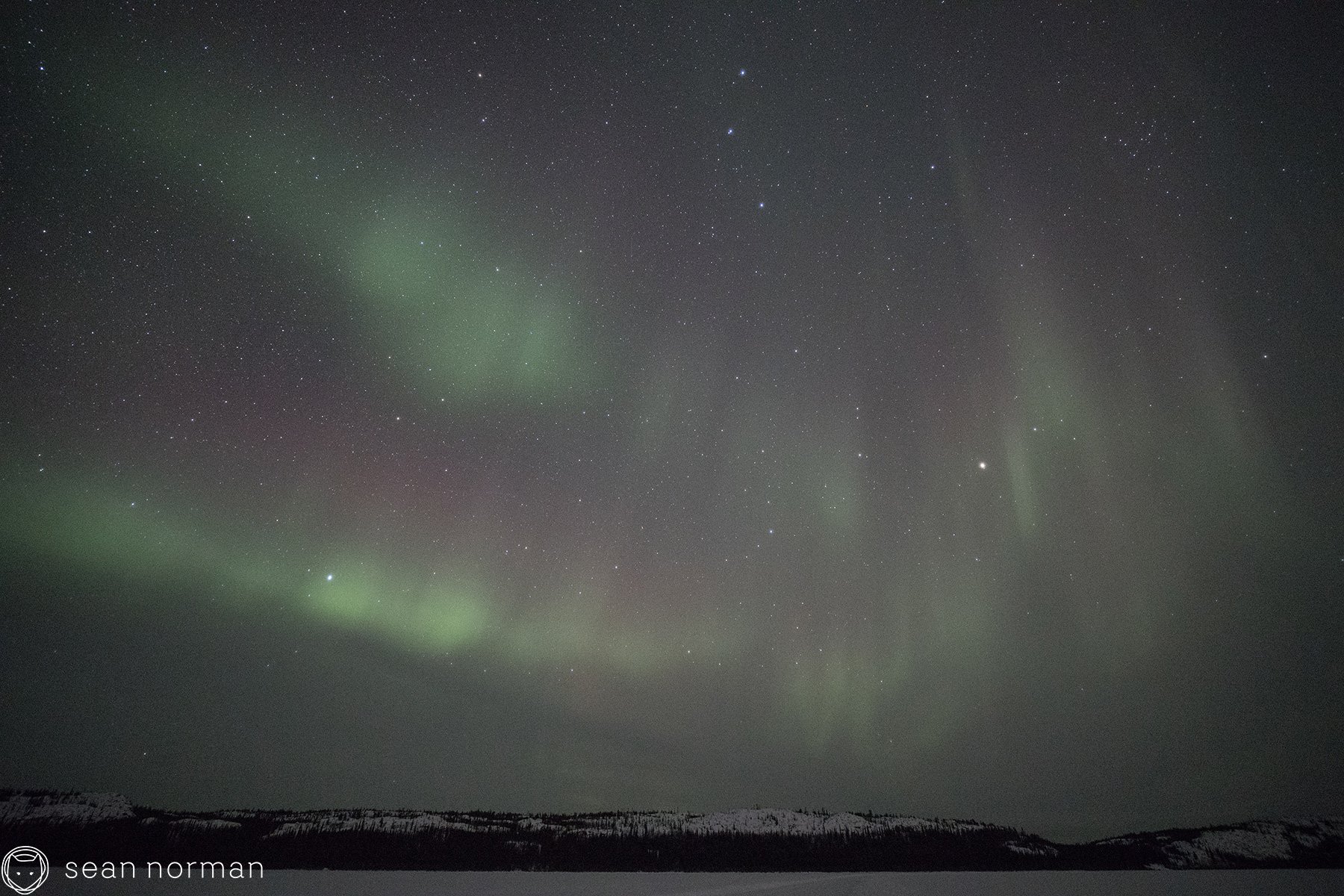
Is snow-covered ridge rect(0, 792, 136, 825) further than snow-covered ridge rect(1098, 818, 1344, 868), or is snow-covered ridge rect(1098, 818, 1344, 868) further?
snow-covered ridge rect(1098, 818, 1344, 868)

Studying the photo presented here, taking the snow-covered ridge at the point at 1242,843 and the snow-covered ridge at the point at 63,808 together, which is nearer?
the snow-covered ridge at the point at 63,808

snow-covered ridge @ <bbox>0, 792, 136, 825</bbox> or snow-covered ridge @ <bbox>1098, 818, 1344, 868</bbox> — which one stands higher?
snow-covered ridge @ <bbox>0, 792, 136, 825</bbox>

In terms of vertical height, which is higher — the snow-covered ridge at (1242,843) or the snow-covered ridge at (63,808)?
the snow-covered ridge at (63,808)

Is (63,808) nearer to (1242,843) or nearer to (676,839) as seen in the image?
(676,839)

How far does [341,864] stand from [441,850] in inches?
351

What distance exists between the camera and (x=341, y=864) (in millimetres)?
50531

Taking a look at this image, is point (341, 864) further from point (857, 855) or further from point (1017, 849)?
point (1017, 849)

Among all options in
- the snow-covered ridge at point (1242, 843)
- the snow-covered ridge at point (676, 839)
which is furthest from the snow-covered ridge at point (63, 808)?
the snow-covered ridge at point (1242, 843)

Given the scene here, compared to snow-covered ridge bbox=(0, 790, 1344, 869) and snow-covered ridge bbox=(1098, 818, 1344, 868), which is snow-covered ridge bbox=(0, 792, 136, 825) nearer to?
snow-covered ridge bbox=(0, 790, 1344, 869)

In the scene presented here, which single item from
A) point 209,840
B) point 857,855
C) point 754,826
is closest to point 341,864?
point 209,840

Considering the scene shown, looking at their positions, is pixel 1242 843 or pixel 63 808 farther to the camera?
pixel 1242 843

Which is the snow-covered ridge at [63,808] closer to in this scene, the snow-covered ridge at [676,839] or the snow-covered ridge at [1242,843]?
the snow-covered ridge at [676,839]

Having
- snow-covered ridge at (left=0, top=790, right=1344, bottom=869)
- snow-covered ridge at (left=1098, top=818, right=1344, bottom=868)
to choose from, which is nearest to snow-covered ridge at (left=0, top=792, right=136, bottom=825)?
snow-covered ridge at (left=0, top=790, right=1344, bottom=869)

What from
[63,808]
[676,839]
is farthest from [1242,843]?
[63,808]
